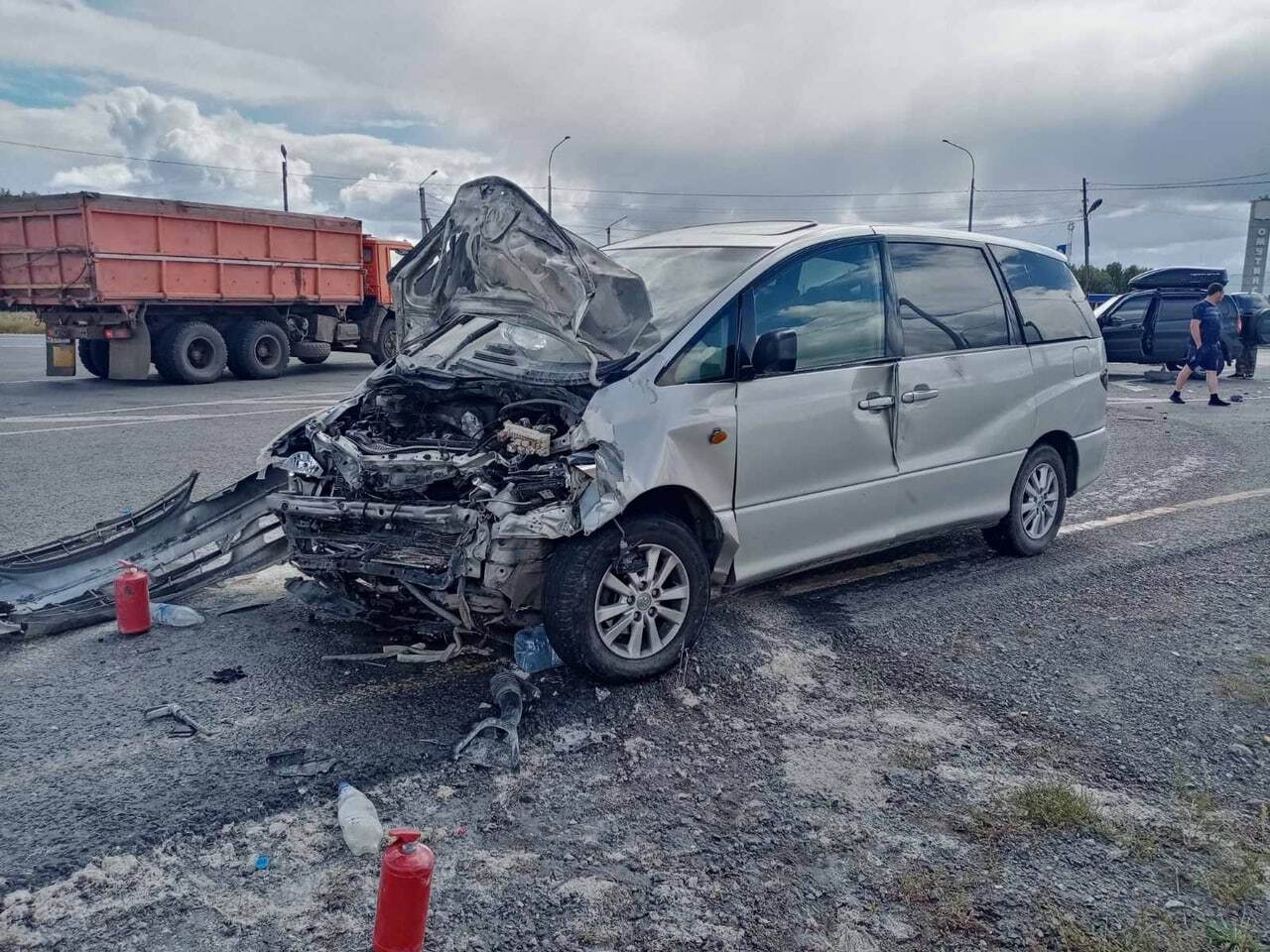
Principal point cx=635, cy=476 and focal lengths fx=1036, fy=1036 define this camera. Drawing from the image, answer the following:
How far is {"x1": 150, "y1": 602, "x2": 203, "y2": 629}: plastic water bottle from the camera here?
4.69 meters

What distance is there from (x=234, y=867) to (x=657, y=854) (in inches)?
45.3

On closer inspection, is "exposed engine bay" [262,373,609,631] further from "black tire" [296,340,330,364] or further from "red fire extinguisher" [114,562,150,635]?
"black tire" [296,340,330,364]

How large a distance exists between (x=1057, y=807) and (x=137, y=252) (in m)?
15.4

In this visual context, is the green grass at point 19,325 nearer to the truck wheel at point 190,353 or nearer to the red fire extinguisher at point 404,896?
the truck wheel at point 190,353

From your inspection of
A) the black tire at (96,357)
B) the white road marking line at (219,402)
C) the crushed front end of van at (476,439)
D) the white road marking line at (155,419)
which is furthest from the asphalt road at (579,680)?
the black tire at (96,357)

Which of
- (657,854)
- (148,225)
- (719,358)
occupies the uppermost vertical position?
(148,225)

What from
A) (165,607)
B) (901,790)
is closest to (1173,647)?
(901,790)

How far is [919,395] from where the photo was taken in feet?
16.5

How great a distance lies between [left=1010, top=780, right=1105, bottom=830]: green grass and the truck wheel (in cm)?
1529

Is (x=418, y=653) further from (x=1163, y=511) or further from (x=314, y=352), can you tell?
(x=314, y=352)

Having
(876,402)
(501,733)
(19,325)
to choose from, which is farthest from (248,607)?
(19,325)

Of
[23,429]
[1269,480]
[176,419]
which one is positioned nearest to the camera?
[1269,480]

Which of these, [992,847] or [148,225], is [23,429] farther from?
[992,847]

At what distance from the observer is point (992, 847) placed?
2965mm
